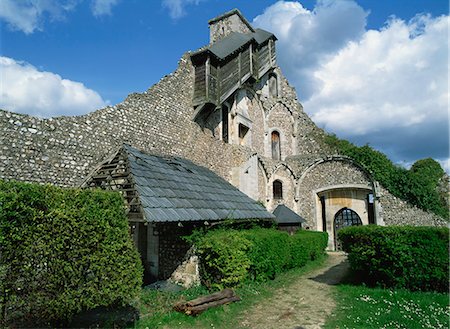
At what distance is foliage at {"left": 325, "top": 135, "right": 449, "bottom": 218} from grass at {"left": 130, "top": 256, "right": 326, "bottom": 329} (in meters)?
11.0

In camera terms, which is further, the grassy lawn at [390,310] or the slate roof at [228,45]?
the slate roof at [228,45]

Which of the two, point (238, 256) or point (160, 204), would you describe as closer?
point (160, 204)

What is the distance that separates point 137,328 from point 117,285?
2.98ft

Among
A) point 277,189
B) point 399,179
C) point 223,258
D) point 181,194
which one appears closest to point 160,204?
point 181,194

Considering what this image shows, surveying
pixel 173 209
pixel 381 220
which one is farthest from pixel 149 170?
pixel 381 220

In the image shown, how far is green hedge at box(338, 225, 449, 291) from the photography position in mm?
6758

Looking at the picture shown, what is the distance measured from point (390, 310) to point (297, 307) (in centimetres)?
182

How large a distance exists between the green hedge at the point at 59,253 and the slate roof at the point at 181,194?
137cm

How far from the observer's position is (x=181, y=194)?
8664 mm

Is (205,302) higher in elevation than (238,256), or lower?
lower

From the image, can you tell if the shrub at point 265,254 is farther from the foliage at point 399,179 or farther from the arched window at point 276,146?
the arched window at point 276,146

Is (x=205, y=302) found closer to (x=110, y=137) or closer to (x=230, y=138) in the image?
(x=110, y=137)

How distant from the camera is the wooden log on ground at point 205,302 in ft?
19.4

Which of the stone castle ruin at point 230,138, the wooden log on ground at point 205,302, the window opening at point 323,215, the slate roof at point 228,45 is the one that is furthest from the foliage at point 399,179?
the wooden log on ground at point 205,302
